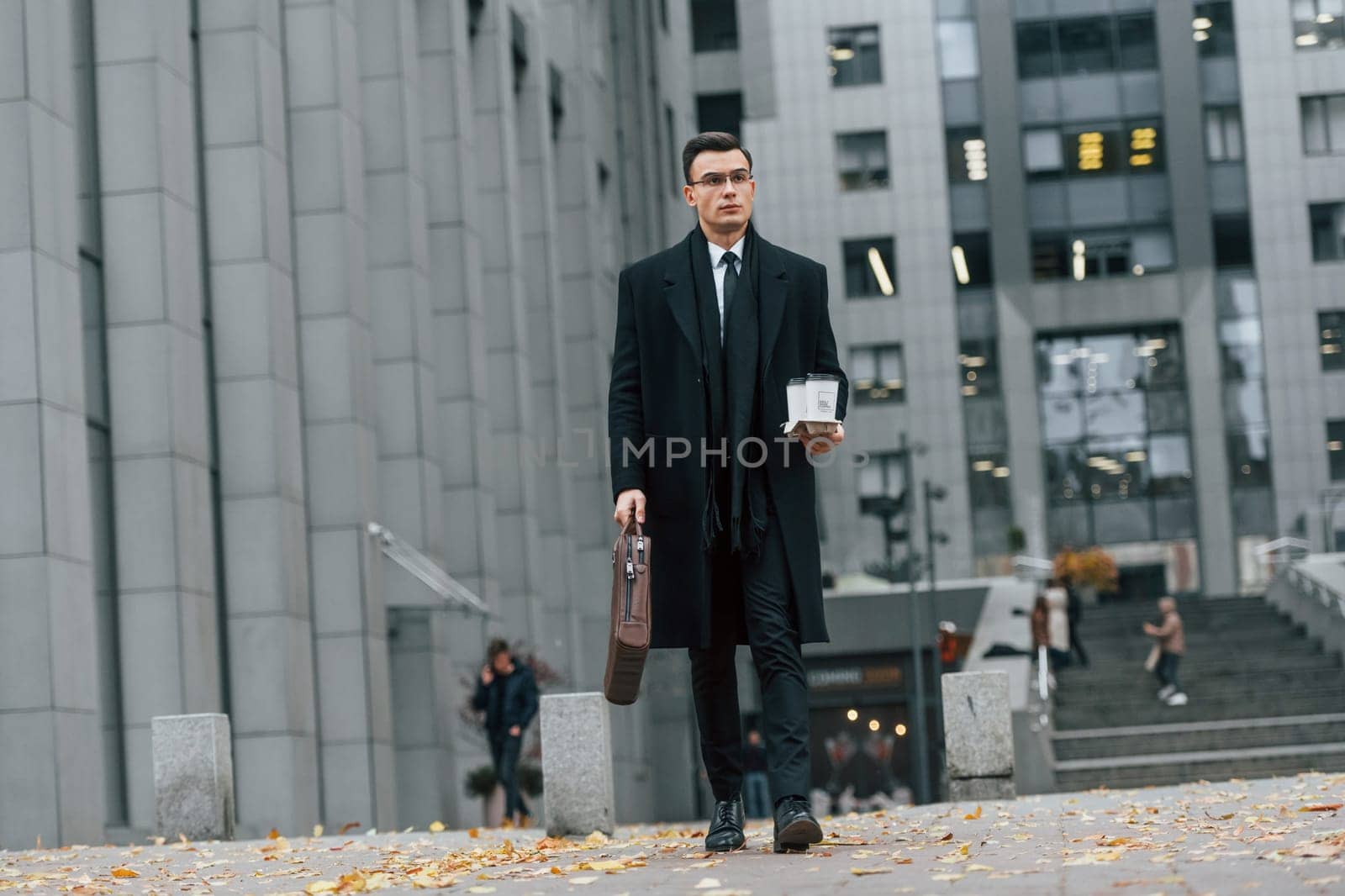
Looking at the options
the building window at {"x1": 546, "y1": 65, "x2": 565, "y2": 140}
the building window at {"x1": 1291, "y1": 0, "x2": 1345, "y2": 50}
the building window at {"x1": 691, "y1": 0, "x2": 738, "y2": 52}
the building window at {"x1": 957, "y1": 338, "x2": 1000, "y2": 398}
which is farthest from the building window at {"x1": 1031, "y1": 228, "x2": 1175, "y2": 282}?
the building window at {"x1": 546, "y1": 65, "x2": 565, "y2": 140}

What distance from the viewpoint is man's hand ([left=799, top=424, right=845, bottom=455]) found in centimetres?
706

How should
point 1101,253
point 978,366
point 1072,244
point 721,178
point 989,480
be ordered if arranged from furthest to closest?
point 1072,244
point 1101,253
point 978,366
point 989,480
point 721,178

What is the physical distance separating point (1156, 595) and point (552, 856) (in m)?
49.7

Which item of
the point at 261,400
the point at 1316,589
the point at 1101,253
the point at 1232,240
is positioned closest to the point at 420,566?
the point at 261,400

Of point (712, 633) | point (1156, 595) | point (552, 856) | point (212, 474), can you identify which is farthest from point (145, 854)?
point (1156, 595)

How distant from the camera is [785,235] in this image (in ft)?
188

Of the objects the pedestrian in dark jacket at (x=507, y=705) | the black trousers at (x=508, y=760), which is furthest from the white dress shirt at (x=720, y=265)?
the black trousers at (x=508, y=760)

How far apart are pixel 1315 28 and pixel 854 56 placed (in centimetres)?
1290

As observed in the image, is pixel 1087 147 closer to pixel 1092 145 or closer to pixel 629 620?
pixel 1092 145

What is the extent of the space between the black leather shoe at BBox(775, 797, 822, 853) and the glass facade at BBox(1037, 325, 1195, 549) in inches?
1971

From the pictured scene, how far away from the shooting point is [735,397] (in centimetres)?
736

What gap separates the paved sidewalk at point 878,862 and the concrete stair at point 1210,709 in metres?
11.6

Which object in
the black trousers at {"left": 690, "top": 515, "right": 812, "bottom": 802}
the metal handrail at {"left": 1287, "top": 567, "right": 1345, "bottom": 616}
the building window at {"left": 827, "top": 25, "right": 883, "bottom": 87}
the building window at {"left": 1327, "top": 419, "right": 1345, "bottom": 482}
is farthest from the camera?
the building window at {"left": 827, "top": 25, "right": 883, "bottom": 87}

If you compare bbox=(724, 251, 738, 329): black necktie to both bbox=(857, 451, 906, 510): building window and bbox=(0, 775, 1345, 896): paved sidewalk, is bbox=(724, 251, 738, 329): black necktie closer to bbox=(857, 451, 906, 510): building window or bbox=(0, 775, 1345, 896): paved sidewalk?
bbox=(0, 775, 1345, 896): paved sidewalk
